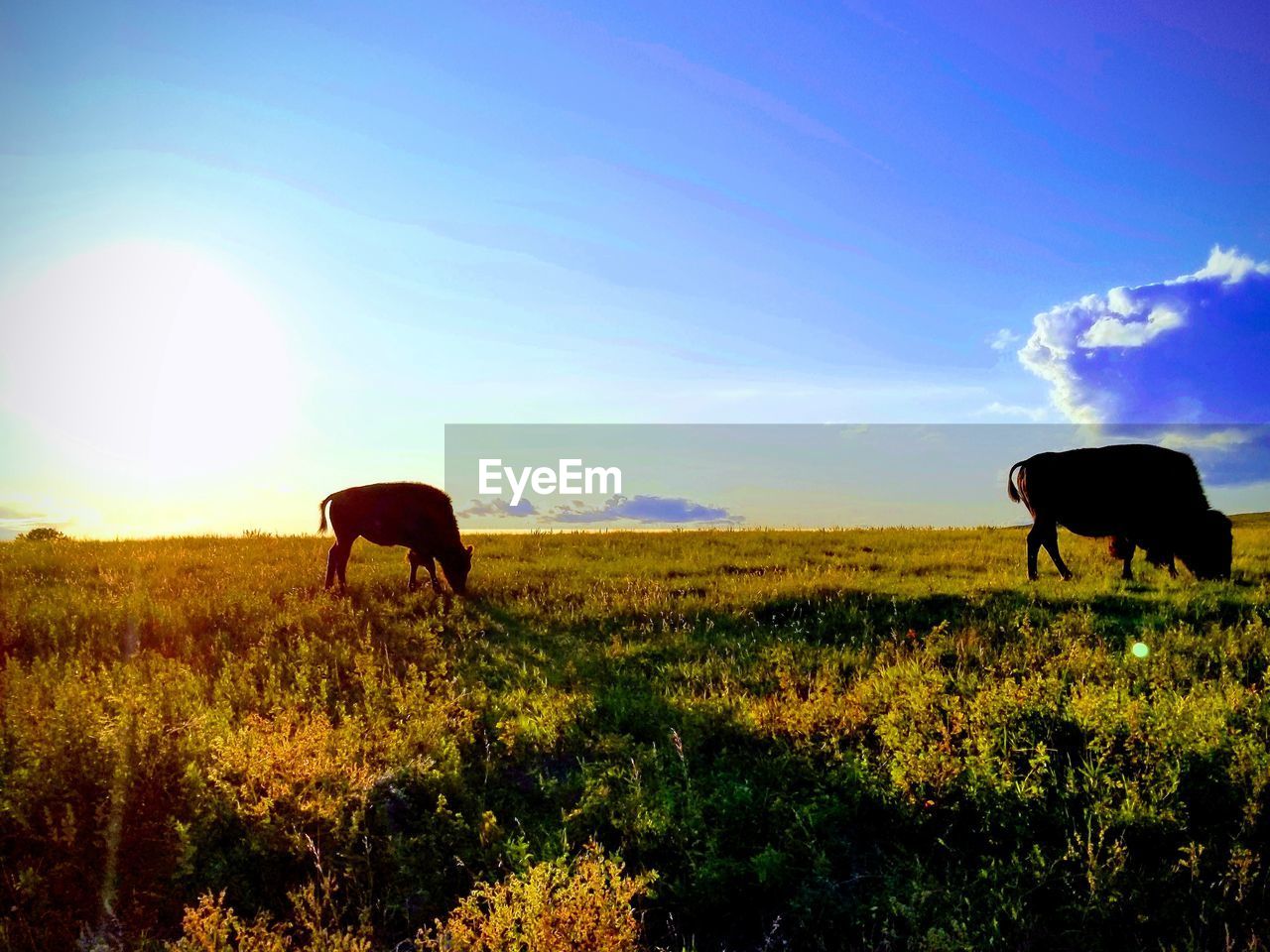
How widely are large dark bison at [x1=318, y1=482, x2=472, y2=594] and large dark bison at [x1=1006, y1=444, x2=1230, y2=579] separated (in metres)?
11.2

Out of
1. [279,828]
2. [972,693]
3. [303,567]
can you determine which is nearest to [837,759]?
[972,693]

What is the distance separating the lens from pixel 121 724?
19.8 feet

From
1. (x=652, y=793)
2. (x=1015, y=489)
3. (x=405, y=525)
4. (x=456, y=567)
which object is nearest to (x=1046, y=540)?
(x=1015, y=489)

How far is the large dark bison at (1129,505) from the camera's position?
1461 centimetres

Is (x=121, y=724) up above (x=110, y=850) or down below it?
above

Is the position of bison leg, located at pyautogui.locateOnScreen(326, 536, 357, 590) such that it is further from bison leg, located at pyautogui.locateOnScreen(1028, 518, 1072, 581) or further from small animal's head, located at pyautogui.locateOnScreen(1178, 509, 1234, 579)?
small animal's head, located at pyautogui.locateOnScreen(1178, 509, 1234, 579)

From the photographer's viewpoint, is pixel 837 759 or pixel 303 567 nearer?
pixel 837 759

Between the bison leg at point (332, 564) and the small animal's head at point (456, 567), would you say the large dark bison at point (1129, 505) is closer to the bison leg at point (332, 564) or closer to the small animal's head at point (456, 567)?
the small animal's head at point (456, 567)

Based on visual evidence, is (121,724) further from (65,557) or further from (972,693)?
(65,557)

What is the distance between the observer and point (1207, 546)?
14.5 m

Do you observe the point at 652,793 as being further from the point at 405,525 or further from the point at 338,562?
the point at 338,562

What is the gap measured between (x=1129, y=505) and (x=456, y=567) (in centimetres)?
1344

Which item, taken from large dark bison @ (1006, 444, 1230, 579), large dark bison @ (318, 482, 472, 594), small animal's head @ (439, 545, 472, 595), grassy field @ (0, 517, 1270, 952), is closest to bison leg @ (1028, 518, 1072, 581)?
large dark bison @ (1006, 444, 1230, 579)

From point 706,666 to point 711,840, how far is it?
11.9ft
